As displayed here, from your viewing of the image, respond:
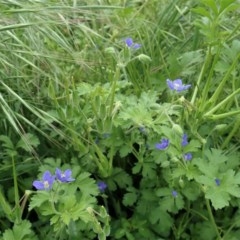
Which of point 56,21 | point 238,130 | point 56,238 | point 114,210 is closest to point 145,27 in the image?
A: point 56,21

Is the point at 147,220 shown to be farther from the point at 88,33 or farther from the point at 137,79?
the point at 88,33

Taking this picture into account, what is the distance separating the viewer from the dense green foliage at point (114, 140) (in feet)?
4.75

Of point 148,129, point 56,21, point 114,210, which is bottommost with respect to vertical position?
point 114,210

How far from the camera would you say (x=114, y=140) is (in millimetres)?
1555

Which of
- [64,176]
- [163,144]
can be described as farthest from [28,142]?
[163,144]

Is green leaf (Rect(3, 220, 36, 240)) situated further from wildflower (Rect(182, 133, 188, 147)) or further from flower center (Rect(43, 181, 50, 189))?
wildflower (Rect(182, 133, 188, 147))

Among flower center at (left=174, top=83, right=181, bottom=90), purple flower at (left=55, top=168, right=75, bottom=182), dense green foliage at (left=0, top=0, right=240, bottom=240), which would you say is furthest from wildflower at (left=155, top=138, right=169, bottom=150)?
purple flower at (left=55, top=168, right=75, bottom=182)

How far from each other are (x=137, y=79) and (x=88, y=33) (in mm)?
236

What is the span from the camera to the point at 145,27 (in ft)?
6.66

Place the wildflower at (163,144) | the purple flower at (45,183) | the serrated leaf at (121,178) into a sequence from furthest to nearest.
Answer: the serrated leaf at (121,178) → the wildflower at (163,144) → the purple flower at (45,183)

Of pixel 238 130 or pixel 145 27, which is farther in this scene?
pixel 145 27

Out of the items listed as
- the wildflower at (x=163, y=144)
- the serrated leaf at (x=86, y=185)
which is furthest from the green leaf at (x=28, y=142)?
the wildflower at (x=163, y=144)

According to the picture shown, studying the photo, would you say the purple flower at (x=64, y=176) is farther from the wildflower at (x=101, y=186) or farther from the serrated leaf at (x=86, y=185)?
the wildflower at (x=101, y=186)

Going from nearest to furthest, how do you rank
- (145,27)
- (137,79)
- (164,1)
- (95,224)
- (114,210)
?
(95,224) < (114,210) < (137,79) < (145,27) < (164,1)
